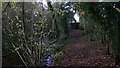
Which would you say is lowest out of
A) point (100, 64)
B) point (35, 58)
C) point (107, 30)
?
point (100, 64)

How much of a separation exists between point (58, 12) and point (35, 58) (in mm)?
1051

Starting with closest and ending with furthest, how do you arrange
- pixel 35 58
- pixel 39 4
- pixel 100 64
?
pixel 39 4 → pixel 35 58 → pixel 100 64

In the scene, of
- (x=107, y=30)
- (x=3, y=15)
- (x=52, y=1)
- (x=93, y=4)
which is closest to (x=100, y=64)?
(x=107, y=30)

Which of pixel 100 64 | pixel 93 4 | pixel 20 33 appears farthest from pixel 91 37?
pixel 20 33

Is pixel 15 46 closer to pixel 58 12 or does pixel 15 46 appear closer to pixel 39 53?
pixel 39 53

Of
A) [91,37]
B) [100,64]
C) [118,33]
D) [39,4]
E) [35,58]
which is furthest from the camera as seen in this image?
[91,37]

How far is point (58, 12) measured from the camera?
16.0 feet

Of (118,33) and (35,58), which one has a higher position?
(118,33)

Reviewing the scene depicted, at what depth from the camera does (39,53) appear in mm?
4746

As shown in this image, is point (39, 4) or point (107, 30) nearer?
point (39, 4)

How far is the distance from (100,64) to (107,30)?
85 centimetres

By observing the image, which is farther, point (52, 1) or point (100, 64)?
point (100, 64)

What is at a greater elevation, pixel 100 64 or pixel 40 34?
pixel 40 34

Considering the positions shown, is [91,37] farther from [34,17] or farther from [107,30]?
[34,17]
